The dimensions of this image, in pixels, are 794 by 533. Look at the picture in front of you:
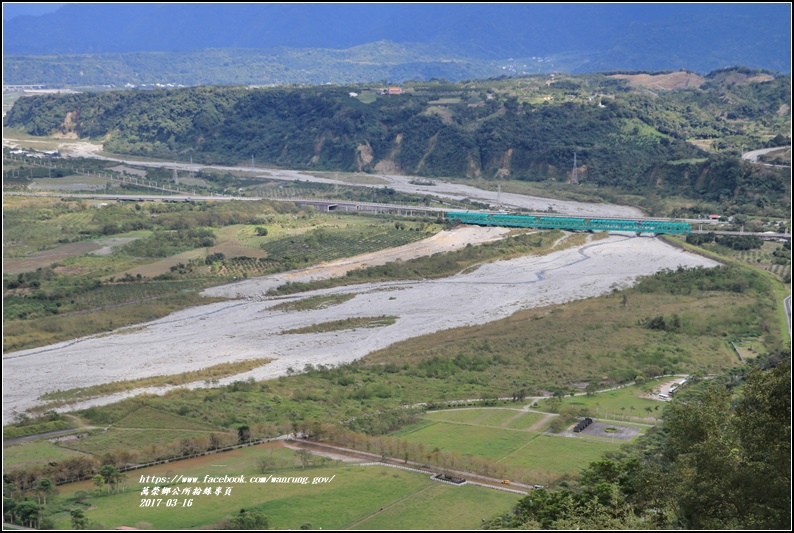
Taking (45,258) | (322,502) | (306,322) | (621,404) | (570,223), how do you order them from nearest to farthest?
(322,502) → (621,404) → (306,322) → (45,258) → (570,223)

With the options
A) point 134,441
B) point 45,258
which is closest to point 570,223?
point 45,258

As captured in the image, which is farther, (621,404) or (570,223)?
(570,223)

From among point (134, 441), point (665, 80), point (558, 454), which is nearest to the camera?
point (558, 454)

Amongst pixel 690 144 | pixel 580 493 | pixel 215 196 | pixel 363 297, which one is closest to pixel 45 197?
pixel 215 196

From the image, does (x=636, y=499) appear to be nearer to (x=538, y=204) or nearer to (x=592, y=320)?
(x=592, y=320)

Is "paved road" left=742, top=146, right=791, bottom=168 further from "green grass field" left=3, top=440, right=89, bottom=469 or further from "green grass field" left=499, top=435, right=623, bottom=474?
"green grass field" left=3, top=440, right=89, bottom=469

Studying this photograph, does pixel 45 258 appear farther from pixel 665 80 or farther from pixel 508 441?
pixel 665 80
